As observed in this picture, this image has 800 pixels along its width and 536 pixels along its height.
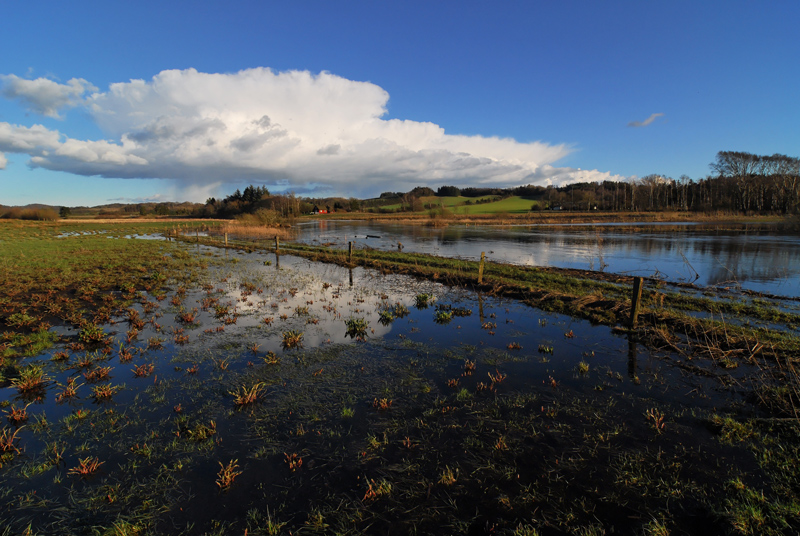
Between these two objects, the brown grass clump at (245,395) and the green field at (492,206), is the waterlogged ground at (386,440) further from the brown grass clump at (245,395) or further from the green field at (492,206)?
the green field at (492,206)

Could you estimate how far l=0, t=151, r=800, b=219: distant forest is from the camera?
260 feet

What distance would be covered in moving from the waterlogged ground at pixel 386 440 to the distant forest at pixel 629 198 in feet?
221

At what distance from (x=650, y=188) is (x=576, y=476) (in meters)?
141

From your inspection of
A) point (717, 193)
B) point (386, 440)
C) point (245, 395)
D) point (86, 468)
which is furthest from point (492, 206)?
point (86, 468)

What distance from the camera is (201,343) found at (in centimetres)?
1083

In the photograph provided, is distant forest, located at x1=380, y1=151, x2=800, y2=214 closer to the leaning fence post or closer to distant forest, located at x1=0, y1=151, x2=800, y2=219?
distant forest, located at x1=0, y1=151, x2=800, y2=219

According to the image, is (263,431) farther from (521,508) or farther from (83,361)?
(83,361)

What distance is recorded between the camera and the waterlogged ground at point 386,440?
4.69 metres

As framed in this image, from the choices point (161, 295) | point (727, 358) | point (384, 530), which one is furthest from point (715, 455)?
point (161, 295)

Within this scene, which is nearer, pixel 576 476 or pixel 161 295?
pixel 576 476

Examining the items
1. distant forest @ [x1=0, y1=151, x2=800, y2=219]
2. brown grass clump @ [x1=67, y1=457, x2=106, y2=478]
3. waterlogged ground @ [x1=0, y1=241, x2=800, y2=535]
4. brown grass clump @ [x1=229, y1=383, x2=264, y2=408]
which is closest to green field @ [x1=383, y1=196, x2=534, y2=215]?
distant forest @ [x1=0, y1=151, x2=800, y2=219]

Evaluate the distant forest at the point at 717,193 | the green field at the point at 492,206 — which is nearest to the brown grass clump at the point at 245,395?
the distant forest at the point at 717,193

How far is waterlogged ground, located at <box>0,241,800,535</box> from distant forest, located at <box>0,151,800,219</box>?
67.4 meters

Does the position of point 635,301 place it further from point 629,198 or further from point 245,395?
point 629,198
